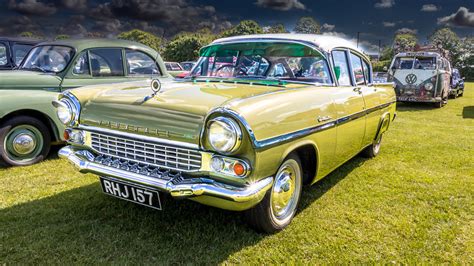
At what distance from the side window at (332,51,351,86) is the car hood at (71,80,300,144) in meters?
0.85

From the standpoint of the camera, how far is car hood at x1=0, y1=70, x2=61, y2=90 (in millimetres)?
4762

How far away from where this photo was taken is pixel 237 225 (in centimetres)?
300

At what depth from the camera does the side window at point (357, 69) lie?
416cm

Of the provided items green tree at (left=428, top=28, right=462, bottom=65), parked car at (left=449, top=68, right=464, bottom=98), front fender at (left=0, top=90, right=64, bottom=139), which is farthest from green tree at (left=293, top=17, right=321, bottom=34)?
front fender at (left=0, top=90, right=64, bottom=139)

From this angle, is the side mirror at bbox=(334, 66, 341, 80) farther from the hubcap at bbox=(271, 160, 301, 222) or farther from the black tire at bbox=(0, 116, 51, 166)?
the black tire at bbox=(0, 116, 51, 166)

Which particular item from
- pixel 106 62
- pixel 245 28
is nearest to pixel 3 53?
pixel 106 62

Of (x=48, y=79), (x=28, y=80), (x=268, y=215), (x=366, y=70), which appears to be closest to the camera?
(x=268, y=215)

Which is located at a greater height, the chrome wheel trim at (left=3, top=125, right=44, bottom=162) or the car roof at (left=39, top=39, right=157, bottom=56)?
the car roof at (left=39, top=39, right=157, bottom=56)

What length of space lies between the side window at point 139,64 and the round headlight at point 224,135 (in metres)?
3.81

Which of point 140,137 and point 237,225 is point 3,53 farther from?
point 237,225

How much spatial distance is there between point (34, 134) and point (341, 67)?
3909 millimetres

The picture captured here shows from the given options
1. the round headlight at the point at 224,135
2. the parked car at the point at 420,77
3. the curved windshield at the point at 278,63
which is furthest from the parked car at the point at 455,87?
the round headlight at the point at 224,135

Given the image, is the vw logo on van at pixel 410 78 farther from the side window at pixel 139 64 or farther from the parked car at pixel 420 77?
the side window at pixel 139 64

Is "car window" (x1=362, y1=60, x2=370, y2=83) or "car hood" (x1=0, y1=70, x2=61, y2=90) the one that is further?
"car hood" (x1=0, y1=70, x2=61, y2=90)
